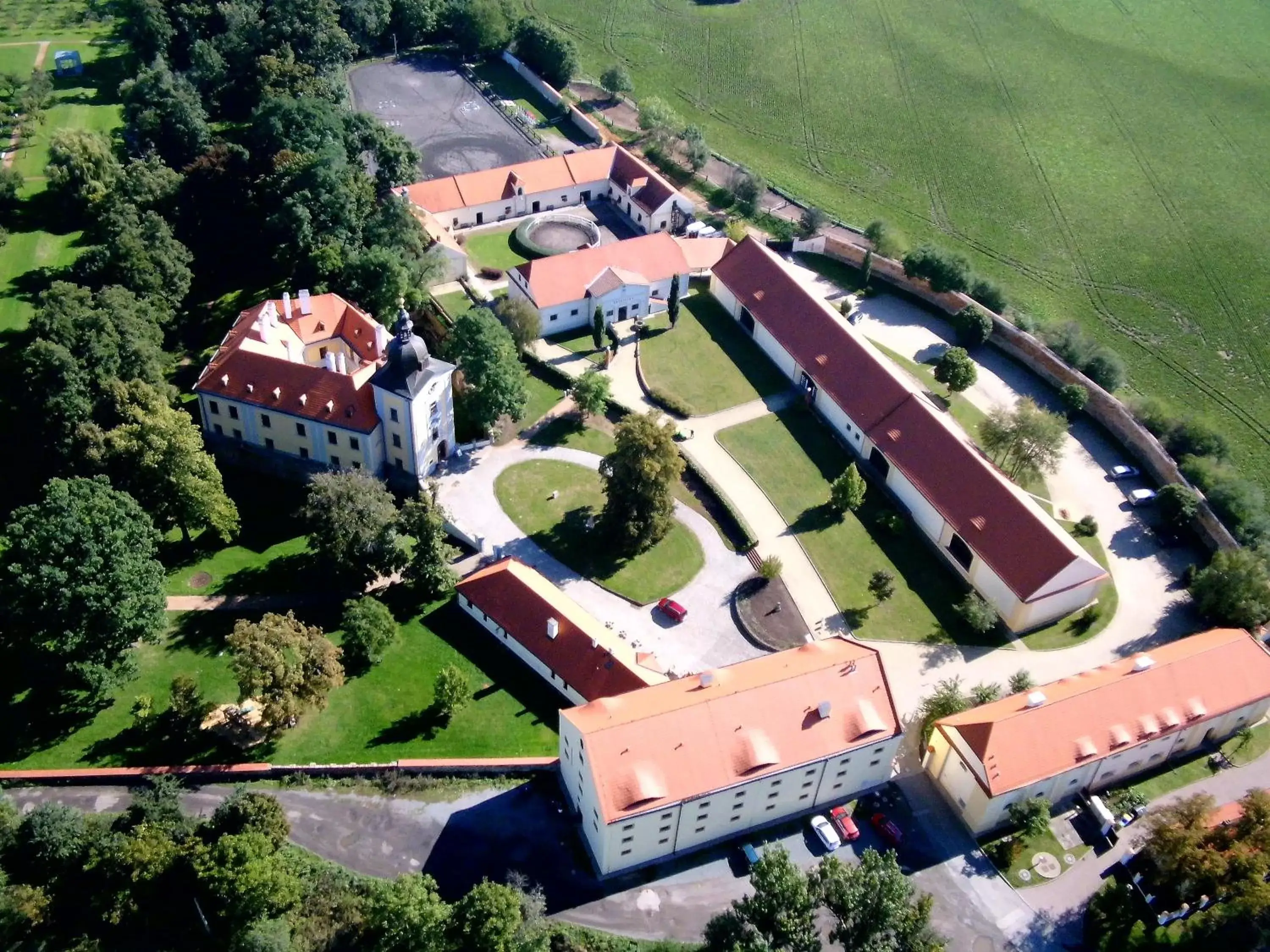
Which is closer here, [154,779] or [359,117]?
[154,779]

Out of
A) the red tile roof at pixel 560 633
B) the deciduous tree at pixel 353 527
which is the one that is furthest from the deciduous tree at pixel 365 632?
the red tile roof at pixel 560 633

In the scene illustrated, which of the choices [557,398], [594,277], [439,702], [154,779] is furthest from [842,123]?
[154,779]

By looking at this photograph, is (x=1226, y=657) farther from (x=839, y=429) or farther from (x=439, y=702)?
(x=439, y=702)

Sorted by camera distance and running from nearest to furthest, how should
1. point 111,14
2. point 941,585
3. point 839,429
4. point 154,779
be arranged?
point 154,779, point 941,585, point 839,429, point 111,14

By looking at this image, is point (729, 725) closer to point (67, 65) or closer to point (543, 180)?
point (543, 180)

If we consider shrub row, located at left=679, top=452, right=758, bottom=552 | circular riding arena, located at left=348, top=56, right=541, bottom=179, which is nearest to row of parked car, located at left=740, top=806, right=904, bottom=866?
shrub row, located at left=679, top=452, right=758, bottom=552

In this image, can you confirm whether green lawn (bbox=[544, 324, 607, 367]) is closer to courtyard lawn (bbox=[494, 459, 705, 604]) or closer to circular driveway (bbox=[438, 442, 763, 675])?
circular driveway (bbox=[438, 442, 763, 675])

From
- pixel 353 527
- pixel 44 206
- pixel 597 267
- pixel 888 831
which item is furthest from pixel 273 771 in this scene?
pixel 44 206
